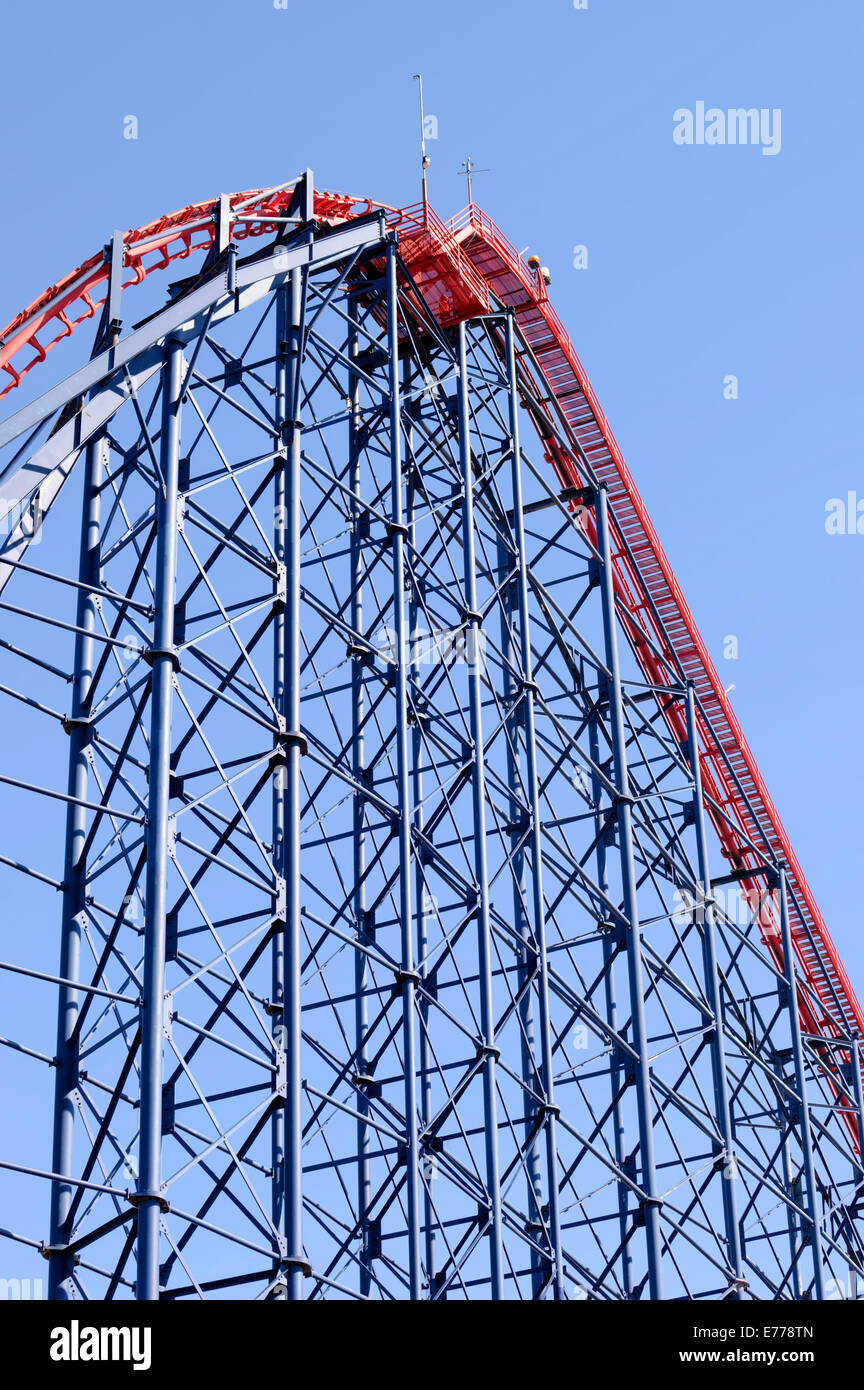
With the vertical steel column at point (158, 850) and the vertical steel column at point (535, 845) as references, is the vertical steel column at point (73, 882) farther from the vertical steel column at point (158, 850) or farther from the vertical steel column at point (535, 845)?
the vertical steel column at point (535, 845)

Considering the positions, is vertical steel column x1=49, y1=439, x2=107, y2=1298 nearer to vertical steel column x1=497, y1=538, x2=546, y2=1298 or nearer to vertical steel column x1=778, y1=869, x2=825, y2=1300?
vertical steel column x1=497, y1=538, x2=546, y2=1298

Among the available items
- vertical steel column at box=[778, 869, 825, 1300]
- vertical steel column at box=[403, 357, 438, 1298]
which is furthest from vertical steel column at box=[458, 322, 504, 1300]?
vertical steel column at box=[778, 869, 825, 1300]

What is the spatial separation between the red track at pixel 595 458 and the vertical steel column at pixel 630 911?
2.02m

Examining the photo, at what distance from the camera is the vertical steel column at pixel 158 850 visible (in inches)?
504

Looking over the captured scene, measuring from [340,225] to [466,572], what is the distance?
12.3 ft

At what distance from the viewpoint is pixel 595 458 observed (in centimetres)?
2691

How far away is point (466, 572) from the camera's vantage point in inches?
810

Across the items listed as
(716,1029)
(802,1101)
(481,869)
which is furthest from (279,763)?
(802,1101)

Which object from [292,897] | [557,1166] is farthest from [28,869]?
[557,1166]

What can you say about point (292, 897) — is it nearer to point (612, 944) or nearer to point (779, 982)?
point (612, 944)

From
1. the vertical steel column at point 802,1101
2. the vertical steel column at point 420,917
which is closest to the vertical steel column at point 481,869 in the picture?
the vertical steel column at point 420,917

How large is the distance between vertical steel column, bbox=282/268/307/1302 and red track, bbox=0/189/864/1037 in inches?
115

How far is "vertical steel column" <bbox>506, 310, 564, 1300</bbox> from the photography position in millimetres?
18672
